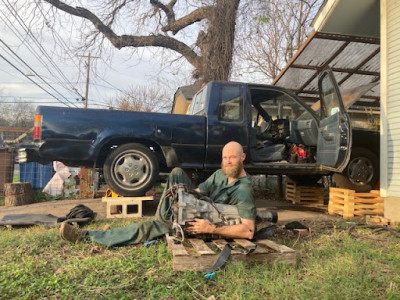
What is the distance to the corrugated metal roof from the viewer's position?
6.69m

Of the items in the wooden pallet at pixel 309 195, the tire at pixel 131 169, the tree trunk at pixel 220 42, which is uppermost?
the tree trunk at pixel 220 42

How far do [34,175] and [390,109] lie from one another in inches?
354

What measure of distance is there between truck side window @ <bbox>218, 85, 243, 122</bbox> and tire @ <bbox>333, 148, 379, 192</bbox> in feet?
7.25

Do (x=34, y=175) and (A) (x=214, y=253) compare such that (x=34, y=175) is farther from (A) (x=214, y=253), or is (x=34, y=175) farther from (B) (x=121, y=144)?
(A) (x=214, y=253)

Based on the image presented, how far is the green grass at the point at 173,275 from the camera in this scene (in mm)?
2283

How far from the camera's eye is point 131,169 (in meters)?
5.08

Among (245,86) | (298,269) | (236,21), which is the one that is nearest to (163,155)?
(245,86)

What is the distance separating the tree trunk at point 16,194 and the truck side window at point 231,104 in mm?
5375

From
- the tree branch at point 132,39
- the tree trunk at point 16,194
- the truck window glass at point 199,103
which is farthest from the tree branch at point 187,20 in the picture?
the tree trunk at point 16,194

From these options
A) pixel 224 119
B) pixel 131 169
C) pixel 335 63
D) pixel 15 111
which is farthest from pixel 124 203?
pixel 15 111

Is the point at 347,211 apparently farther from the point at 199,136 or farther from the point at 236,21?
the point at 236,21

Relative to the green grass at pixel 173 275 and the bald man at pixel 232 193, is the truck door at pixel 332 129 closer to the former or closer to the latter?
the green grass at pixel 173 275

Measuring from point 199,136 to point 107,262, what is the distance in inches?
110

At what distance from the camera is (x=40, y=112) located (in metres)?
4.79
